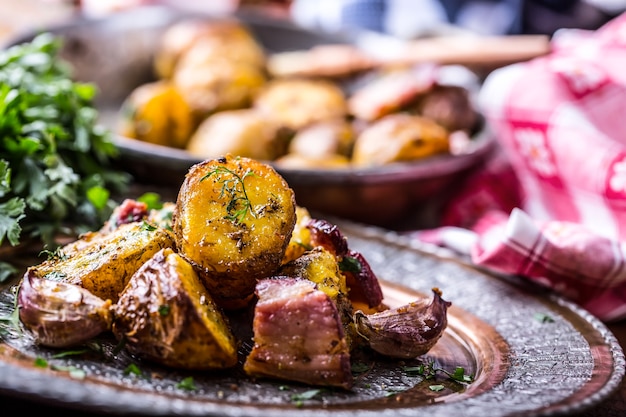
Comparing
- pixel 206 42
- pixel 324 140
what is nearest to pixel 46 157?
pixel 324 140

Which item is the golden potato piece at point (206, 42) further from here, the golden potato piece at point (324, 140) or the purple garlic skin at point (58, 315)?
the purple garlic skin at point (58, 315)

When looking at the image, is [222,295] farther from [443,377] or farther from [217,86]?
[217,86]

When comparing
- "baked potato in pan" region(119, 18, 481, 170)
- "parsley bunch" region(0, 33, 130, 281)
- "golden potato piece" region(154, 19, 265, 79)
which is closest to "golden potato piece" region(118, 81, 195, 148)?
"baked potato in pan" region(119, 18, 481, 170)

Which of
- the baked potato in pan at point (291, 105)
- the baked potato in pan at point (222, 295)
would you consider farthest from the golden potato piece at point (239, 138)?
the baked potato in pan at point (222, 295)

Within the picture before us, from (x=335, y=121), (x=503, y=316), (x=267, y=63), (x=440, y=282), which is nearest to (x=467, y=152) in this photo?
(x=335, y=121)

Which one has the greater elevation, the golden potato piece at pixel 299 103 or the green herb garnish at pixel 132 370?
the green herb garnish at pixel 132 370
